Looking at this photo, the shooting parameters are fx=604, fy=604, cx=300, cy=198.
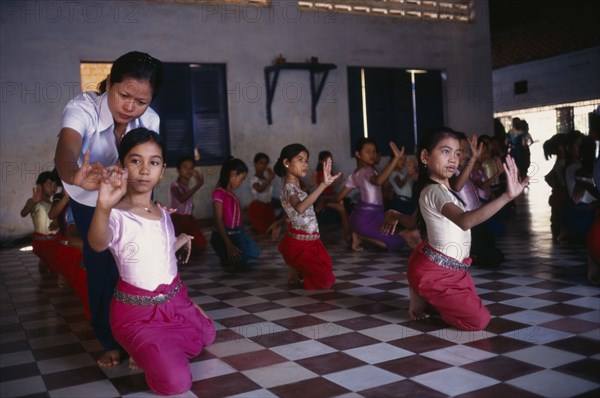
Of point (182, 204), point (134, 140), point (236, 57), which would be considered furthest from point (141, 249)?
point (236, 57)

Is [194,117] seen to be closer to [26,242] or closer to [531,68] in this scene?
[26,242]

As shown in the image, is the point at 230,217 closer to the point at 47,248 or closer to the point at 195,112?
the point at 47,248

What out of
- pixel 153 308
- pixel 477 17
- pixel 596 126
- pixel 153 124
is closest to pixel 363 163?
pixel 596 126

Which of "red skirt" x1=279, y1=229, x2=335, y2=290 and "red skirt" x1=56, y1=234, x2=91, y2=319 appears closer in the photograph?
"red skirt" x1=56, y1=234, x2=91, y2=319

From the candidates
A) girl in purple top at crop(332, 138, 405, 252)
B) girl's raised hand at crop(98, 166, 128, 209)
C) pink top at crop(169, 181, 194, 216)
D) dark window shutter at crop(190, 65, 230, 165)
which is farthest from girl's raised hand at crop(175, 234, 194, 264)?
dark window shutter at crop(190, 65, 230, 165)

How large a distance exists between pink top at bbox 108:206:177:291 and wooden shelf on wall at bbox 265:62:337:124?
7.06 metres

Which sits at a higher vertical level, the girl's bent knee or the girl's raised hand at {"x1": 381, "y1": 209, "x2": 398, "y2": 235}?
the girl's raised hand at {"x1": 381, "y1": 209, "x2": 398, "y2": 235}

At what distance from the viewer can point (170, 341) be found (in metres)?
2.58

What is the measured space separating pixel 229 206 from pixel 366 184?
155 centimetres

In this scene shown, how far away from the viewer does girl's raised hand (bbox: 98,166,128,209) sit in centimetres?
216

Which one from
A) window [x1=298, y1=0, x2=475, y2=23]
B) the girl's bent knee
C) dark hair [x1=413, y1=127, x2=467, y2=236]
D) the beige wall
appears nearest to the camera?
the girl's bent knee

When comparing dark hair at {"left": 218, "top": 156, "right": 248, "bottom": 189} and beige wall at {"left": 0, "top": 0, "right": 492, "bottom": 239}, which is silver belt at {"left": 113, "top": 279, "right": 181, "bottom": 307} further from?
beige wall at {"left": 0, "top": 0, "right": 492, "bottom": 239}

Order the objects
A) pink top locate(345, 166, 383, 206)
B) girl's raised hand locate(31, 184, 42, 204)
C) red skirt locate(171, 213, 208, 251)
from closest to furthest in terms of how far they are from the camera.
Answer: girl's raised hand locate(31, 184, 42, 204), pink top locate(345, 166, 383, 206), red skirt locate(171, 213, 208, 251)

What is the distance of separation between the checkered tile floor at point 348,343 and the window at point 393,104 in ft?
19.1
